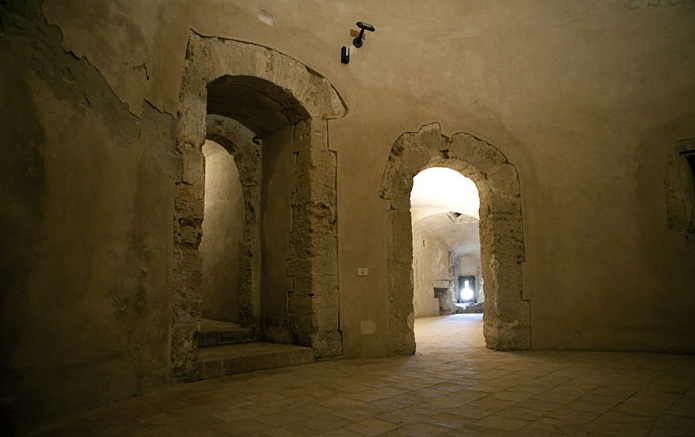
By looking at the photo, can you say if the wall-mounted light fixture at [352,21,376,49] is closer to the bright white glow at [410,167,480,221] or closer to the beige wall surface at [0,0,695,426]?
the beige wall surface at [0,0,695,426]

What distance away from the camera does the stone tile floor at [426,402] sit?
8.63 ft

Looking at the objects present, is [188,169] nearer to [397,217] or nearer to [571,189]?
[397,217]

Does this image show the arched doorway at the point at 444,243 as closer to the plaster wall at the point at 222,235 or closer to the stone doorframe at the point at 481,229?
the stone doorframe at the point at 481,229

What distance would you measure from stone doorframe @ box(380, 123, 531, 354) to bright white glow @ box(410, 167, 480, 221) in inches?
67.8

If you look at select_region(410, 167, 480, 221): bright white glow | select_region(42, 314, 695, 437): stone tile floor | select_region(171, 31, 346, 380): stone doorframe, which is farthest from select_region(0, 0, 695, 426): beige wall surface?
select_region(410, 167, 480, 221): bright white glow

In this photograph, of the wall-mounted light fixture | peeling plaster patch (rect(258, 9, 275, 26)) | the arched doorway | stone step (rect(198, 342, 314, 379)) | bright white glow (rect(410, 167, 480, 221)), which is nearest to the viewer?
stone step (rect(198, 342, 314, 379))

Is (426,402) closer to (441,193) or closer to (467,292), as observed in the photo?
(441,193)

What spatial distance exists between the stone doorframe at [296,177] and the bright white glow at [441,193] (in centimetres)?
304

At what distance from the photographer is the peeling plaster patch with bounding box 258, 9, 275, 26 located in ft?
15.9

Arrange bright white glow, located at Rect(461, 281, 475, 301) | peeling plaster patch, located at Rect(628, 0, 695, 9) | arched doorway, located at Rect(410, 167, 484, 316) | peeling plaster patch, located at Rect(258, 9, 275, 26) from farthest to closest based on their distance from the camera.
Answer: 1. bright white glow, located at Rect(461, 281, 475, 301)
2. arched doorway, located at Rect(410, 167, 484, 316)
3. peeling plaster patch, located at Rect(628, 0, 695, 9)
4. peeling plaster patch, located at Rect(258, 9, 275, 26)

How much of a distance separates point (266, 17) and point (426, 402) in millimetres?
3959

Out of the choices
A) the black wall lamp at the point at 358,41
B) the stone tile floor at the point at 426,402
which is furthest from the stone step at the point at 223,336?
the black wall lamp at the point at 358,41

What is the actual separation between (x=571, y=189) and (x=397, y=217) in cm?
224

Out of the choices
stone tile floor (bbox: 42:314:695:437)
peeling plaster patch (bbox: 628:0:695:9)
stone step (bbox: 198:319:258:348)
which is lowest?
stone tile floor (bbox: 42:314:695:437)
